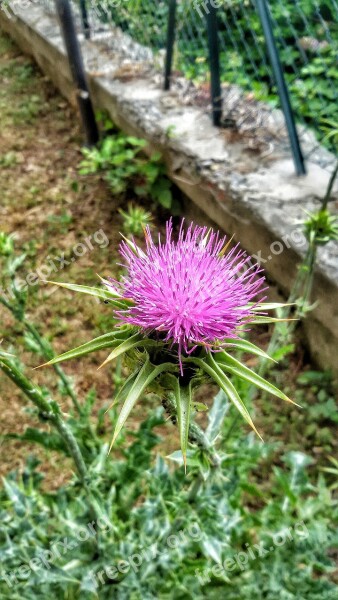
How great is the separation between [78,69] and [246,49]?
1.32m

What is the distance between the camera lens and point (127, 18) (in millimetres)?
4609

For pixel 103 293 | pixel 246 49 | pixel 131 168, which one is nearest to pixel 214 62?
pixel 246 49

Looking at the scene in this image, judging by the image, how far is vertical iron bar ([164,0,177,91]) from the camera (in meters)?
3.76

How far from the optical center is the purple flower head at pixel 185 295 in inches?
50.5

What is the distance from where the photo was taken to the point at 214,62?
346 centimetres

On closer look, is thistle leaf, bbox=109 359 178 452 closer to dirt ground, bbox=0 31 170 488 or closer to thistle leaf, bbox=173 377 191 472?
thistle leaf, bbox=173 377 191 472

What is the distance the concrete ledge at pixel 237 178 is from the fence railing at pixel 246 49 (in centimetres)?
15

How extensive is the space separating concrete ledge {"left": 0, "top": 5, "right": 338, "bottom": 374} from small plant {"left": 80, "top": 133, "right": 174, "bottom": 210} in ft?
0.32

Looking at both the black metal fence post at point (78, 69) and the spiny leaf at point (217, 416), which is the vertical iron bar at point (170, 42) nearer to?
the black metal fence post at point (78, 69)

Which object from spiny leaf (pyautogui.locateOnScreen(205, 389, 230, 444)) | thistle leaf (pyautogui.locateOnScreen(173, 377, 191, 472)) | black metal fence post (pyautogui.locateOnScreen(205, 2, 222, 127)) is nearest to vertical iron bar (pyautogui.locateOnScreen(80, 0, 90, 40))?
black metal fence post (pyautogui.locateOnScreen(205, 2, 222, 127))

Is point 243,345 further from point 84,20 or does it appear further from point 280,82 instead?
point 84,20

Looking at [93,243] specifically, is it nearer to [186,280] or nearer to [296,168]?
[296,168]

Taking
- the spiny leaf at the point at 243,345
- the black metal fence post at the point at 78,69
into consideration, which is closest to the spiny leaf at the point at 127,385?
the spiny leaf at the point at 243,345

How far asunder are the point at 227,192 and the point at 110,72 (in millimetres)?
1895
